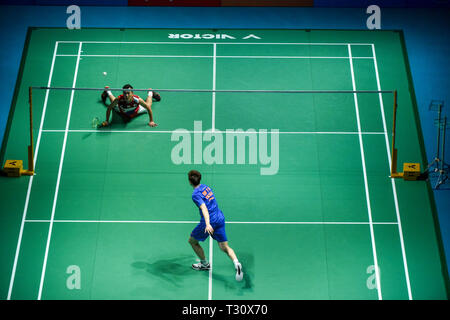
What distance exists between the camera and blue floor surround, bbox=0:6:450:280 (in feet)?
53.5

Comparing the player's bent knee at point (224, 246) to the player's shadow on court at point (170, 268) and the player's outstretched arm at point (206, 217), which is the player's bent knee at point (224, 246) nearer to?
the player's outstretched arm at point (206, 217)

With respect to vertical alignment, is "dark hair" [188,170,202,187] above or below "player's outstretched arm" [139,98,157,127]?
below

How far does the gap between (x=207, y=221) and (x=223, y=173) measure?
10.1 feet

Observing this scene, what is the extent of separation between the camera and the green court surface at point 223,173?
1169cm

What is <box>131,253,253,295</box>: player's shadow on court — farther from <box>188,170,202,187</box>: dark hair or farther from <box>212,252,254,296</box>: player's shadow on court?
<box>188,170,202,187</box>: dark hair

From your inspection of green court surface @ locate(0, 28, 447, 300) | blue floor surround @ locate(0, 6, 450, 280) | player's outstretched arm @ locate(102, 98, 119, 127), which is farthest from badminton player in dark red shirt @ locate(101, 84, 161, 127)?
blue floor surround @ locate(0, 6, 450, 280)

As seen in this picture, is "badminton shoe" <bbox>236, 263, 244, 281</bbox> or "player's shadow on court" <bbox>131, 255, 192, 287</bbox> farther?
"player's shadow on court" <bbox>131, 255, 192, 287</bbox>

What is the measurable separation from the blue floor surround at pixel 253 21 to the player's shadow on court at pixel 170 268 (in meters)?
6.81

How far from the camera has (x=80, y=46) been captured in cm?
1647

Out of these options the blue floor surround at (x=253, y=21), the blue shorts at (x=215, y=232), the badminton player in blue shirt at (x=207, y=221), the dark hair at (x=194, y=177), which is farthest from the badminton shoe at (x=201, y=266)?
the blue floor surround at (x=253, y=21)

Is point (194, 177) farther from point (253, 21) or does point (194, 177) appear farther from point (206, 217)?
point (253, 21)

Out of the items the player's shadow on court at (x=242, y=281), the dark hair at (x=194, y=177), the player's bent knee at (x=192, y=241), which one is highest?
the dark hair at (x=194, y=177)

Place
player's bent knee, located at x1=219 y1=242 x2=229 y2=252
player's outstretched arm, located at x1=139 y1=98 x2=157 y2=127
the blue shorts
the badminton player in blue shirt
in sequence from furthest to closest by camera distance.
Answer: player's outstretched arm, located at x1=139 y1=98 x2=157 y2=127, player's bent knee, located at x1=219 y1=242 x2=229 y2=252, the blue shorts, the badminton player in blue shirt

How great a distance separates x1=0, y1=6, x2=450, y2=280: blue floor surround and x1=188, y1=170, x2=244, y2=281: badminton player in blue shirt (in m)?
7.29
